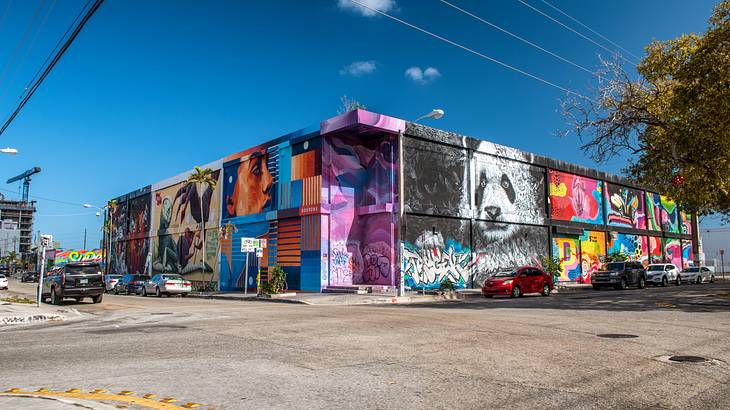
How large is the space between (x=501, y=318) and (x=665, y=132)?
1483cm

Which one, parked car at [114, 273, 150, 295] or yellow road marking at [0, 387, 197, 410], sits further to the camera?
parked car at [114, 273, 150, 295]

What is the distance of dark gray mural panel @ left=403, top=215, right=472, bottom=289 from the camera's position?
32250mm

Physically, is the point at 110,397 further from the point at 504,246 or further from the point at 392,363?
the point at 504,246

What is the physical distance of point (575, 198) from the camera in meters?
46.6

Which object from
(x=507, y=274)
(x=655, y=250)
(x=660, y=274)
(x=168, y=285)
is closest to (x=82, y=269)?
(x=168, y=285)

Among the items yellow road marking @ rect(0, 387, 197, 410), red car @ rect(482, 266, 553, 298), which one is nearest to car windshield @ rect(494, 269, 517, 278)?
red car @ rect(482, 266, 553, 298)

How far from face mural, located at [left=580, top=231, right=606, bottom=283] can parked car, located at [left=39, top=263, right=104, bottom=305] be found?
37.6 m

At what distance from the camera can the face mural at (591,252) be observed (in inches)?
1829

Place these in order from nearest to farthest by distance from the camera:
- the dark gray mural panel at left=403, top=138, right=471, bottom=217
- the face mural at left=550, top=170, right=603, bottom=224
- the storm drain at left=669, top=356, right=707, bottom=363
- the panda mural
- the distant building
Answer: the storm drain at left=669, top=356, right=707, bottom=363
the dark gray mural panel at left=403, top=138, right=471, bottom=217
the panda mural
the face mural at left=550, top=170, right=603, bottom=224
the distant building

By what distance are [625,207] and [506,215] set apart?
2061 cm

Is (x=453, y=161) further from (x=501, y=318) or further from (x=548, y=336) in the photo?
(x=548, y=336)

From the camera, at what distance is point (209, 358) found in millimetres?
8203

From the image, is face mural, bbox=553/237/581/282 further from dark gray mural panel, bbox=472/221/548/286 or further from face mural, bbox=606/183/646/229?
face mural, bbox=606/183/646/229

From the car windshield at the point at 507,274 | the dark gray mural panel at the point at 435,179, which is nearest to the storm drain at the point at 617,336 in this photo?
the car windshield at the point at 507,274
